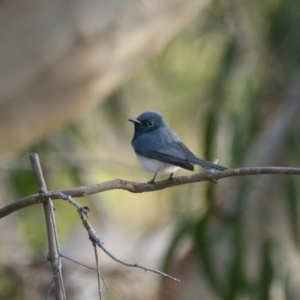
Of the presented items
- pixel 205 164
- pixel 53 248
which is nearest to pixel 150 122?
pixel 205 164

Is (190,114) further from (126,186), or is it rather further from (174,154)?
(126,186)

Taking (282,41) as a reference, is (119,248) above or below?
below

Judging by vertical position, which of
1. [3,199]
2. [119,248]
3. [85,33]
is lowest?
[119,248]

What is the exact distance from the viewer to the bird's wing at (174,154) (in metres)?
1.60

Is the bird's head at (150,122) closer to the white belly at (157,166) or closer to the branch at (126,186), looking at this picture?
the white belly at (157,166)

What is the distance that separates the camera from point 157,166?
176 cm

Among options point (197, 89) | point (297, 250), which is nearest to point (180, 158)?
point (297, 250)

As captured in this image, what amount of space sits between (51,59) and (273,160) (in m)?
1.17

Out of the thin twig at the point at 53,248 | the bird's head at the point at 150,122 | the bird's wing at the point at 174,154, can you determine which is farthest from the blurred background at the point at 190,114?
the thin twig at the point at 53,248

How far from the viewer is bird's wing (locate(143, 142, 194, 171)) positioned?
1603mm

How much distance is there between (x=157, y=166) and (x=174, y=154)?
0.36 ft

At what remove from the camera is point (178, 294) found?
326 centimetres

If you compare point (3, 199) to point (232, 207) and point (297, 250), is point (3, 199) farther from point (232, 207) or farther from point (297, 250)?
point (297, 250)

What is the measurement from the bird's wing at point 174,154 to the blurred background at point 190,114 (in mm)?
989
